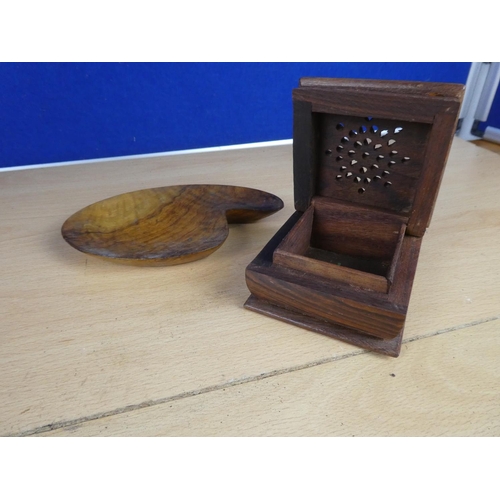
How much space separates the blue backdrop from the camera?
85 centimetres

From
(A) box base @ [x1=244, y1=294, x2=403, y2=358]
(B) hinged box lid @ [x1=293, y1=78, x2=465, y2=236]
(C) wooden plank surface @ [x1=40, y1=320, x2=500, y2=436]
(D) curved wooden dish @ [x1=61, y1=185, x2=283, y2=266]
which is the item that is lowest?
(C) wooden plank surface @ [x1=40, y1=320, x2=500, y2=436]

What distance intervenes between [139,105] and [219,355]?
27.3 inches

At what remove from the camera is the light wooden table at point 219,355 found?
0.37 metres

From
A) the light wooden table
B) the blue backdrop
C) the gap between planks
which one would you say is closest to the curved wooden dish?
the light wooden table

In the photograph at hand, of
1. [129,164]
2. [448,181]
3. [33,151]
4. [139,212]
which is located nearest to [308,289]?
[139,212]

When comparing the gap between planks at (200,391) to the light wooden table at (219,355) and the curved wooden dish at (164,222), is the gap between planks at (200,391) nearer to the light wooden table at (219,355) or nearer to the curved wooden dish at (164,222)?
the light wooden table at (219,355)

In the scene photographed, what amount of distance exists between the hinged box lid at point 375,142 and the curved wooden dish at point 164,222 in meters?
0.13

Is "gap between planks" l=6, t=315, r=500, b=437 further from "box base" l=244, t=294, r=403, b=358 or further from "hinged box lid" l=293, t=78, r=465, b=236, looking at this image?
"hinged box lid" l=293, t=78, r=465, b=236

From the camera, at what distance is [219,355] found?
0.43 meters

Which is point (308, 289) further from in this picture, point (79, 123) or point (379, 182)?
point (79, 123)

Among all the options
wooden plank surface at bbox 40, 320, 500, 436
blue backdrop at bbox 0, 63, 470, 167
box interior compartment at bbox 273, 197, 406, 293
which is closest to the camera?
wooden plank surface at bbox 40, 320, 500, 436

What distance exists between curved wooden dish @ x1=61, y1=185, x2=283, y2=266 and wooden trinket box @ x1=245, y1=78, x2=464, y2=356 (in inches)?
4.4

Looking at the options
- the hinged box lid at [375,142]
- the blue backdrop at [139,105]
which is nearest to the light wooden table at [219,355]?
the hinged box lid at [375,142]

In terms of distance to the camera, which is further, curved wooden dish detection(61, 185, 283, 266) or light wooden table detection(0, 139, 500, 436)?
curved wooden dish detection(61, 185, 283, 266)
